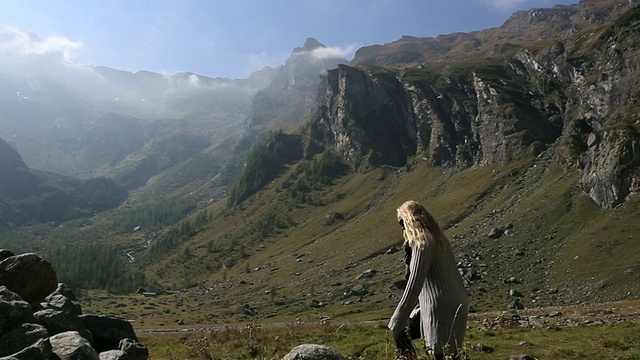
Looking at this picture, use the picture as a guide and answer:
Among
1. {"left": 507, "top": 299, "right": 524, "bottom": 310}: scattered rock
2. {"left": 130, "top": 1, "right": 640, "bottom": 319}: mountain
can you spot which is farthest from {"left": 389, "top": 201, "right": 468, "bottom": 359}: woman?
{"left": 130, "top": 1, "right": 640, "bottom": 319}: mountain

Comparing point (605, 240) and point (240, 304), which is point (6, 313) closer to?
point (605, 240)

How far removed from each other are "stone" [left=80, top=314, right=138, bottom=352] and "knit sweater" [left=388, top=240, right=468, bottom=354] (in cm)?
1169

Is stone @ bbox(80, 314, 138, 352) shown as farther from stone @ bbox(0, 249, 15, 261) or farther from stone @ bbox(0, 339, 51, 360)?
stone @ bbox(0, 339, 51, 360)

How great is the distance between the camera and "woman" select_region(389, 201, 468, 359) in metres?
6.64

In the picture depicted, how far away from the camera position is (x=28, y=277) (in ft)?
44.9

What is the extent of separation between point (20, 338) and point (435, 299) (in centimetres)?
881

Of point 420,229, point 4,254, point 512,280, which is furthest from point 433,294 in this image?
point 512,280

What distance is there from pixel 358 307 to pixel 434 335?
9780cm

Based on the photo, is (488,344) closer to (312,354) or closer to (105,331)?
(312,354)

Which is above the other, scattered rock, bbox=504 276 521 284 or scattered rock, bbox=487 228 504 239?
scattered rock, bbox=487 228 504 239

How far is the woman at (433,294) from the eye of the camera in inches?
261

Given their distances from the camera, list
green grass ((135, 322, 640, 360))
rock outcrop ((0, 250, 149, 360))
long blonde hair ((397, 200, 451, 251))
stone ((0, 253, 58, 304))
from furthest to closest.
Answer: green grass ((135, 322, 640, 360)), stone ((0, 253, 58, 304)), rock outcrop ((0, 250, 149, 360)), long blonde hair ((397, 200, 451, 251))

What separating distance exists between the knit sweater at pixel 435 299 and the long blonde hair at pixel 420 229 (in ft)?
0.28

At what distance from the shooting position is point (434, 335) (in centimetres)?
664
